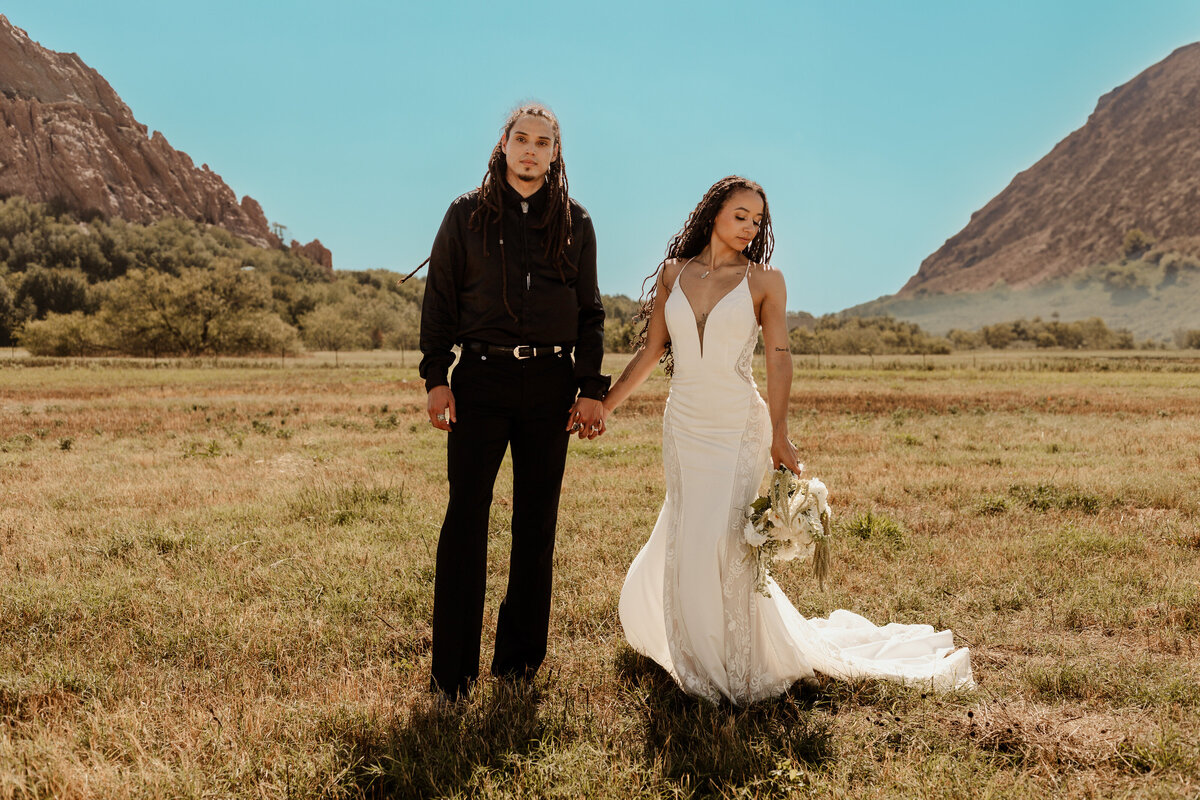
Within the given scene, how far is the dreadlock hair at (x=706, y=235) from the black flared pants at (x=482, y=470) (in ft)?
2.68

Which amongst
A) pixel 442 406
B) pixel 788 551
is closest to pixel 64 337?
pixel 442 406

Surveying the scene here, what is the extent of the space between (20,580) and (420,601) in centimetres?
332

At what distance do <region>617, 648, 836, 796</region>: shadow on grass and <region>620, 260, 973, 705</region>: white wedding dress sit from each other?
115 mm

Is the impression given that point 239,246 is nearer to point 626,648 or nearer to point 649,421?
point 649,421

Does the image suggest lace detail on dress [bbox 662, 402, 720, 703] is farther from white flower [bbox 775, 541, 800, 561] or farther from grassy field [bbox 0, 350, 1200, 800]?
white flower [bbox 775, 541, 800, 561]

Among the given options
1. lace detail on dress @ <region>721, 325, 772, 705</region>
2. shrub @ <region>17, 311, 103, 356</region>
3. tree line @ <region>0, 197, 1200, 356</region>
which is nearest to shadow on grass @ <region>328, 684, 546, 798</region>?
lace detail on dress @ <region>721, 325, 772, 705</region>

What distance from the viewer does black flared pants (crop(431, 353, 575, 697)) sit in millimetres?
3721

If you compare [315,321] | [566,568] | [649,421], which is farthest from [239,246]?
[566,568]

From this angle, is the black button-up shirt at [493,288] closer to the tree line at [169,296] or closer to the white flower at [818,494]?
the white flower at [818,494]

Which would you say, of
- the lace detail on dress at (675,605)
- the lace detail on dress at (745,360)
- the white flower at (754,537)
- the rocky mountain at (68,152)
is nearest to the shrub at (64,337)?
the lace detail on dress at (675,605)

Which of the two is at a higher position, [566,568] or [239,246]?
[239,246]

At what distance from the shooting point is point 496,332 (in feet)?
12.1

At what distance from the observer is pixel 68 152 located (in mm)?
165250

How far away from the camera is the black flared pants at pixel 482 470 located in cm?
372
